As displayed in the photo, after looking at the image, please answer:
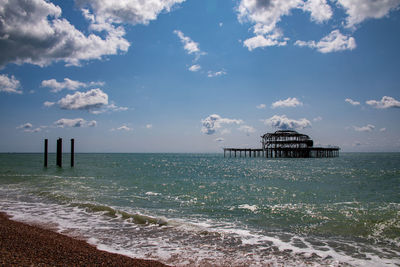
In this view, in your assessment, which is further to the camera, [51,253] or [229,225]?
[229,225]

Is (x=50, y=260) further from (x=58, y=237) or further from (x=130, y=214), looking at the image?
(x=130, y=214)

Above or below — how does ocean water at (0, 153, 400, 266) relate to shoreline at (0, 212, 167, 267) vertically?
below

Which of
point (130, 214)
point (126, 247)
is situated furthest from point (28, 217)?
point (126, 247)

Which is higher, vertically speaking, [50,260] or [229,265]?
[50,260]

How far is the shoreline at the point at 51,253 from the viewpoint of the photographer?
5188mm

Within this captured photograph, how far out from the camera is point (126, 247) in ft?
22.8

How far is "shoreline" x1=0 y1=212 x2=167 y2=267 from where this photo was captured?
5.19 meters

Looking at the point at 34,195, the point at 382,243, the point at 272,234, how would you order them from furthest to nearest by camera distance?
the point at 34,195
the point at 272,234
the point at 382,243

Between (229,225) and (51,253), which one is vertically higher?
(51,253)

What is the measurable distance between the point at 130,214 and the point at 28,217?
3876mm

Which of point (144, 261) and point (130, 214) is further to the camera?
point (130, 214)

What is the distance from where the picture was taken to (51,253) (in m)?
5.70

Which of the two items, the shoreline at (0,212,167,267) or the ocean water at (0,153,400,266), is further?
the ocean water at (0,153,400,266)

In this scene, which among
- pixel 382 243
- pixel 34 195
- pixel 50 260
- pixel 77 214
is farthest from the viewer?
pixel 34 195
